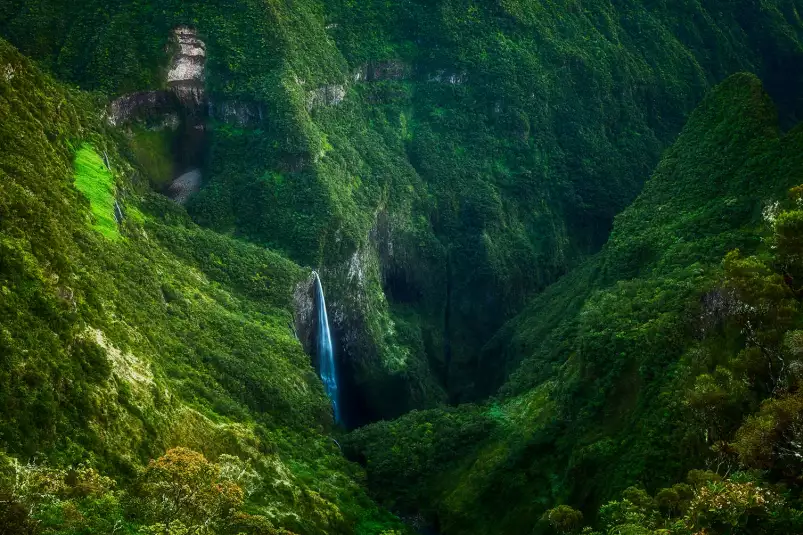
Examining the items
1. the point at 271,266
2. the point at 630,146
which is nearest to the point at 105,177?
the point at 271,266

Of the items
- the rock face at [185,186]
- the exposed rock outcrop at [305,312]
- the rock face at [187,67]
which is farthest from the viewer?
the rock face at [187,67]

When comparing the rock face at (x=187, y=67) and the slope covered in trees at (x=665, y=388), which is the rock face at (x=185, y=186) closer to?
the rock face at (x=187, y=67)

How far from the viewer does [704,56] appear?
116875 millimetres

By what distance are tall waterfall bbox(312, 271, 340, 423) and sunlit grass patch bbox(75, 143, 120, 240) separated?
19205mm

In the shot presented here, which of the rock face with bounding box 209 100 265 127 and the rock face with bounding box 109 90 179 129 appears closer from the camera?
the rock face with bounding box 109 90 179 129

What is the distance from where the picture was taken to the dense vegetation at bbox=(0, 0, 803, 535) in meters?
29.0

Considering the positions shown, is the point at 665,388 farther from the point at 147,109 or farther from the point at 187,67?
the point at 187,67

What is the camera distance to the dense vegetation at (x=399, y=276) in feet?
95.2

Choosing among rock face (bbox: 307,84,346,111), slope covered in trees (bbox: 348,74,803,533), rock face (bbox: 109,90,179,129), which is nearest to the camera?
slope covered in trees (bbox: 348,74,803,533)

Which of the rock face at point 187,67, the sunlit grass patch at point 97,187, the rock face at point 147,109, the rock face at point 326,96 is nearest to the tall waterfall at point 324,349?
the rock face at point 147,109

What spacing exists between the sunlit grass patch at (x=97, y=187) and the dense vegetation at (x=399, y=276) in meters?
0.24

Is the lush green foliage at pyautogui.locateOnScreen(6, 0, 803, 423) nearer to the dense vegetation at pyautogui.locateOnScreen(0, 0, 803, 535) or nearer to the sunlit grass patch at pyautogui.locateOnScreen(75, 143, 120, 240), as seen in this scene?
the dense vegetation at pyautogui.locateOnScreen(0, 0, 803, 535)

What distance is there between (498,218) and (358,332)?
2584 cm

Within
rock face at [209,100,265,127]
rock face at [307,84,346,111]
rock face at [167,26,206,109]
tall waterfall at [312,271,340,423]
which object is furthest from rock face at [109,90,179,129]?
tall waterfall at [312,271,340,423]
